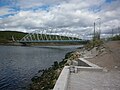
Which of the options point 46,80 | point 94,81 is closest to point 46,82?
point 46,80

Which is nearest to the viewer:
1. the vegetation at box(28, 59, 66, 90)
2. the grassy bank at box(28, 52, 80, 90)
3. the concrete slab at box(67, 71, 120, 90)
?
the concrete slab at box(67, 71, 120, 90)

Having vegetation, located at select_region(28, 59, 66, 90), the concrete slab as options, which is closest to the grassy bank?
vegetation, located at select_region(28, 59, 66, 90)

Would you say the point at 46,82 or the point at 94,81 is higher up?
the point at 94,81

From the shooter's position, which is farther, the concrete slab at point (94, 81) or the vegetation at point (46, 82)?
the vegetation at point (46, 82)

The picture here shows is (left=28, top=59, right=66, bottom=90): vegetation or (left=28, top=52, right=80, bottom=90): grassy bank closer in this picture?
(left=28, top=59, right=66, bottom=90): vegetation

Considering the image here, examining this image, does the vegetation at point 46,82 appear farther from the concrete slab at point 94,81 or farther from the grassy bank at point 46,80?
the concrete slab at point 94,81

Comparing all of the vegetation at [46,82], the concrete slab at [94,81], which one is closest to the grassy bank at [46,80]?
the vegetation at [46,82]

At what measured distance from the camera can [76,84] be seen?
29.2ft

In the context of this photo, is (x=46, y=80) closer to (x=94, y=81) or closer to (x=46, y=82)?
(x=46, y=82)

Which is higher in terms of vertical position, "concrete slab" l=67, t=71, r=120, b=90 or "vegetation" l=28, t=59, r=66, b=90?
"concrete slab" l=67, t=71, r=120, b=90

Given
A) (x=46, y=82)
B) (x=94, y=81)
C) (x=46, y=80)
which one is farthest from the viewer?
(x=46, y=80)

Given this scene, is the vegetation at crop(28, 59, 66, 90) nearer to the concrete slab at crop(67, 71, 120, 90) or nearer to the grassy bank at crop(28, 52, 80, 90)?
the grassy bank at crop(28, 52, 80, 90)

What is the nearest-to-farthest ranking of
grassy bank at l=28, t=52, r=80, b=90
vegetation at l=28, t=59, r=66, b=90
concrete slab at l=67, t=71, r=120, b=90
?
concrete slab at l=67, t=71, r=120, b=90 → vegetation at l=28, t=59, r=66, b=90 → grassy bank at l=28, t=52, r=80, b=90

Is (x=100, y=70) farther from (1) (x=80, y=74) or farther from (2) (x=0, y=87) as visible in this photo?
(2) (x=0, y=87)
